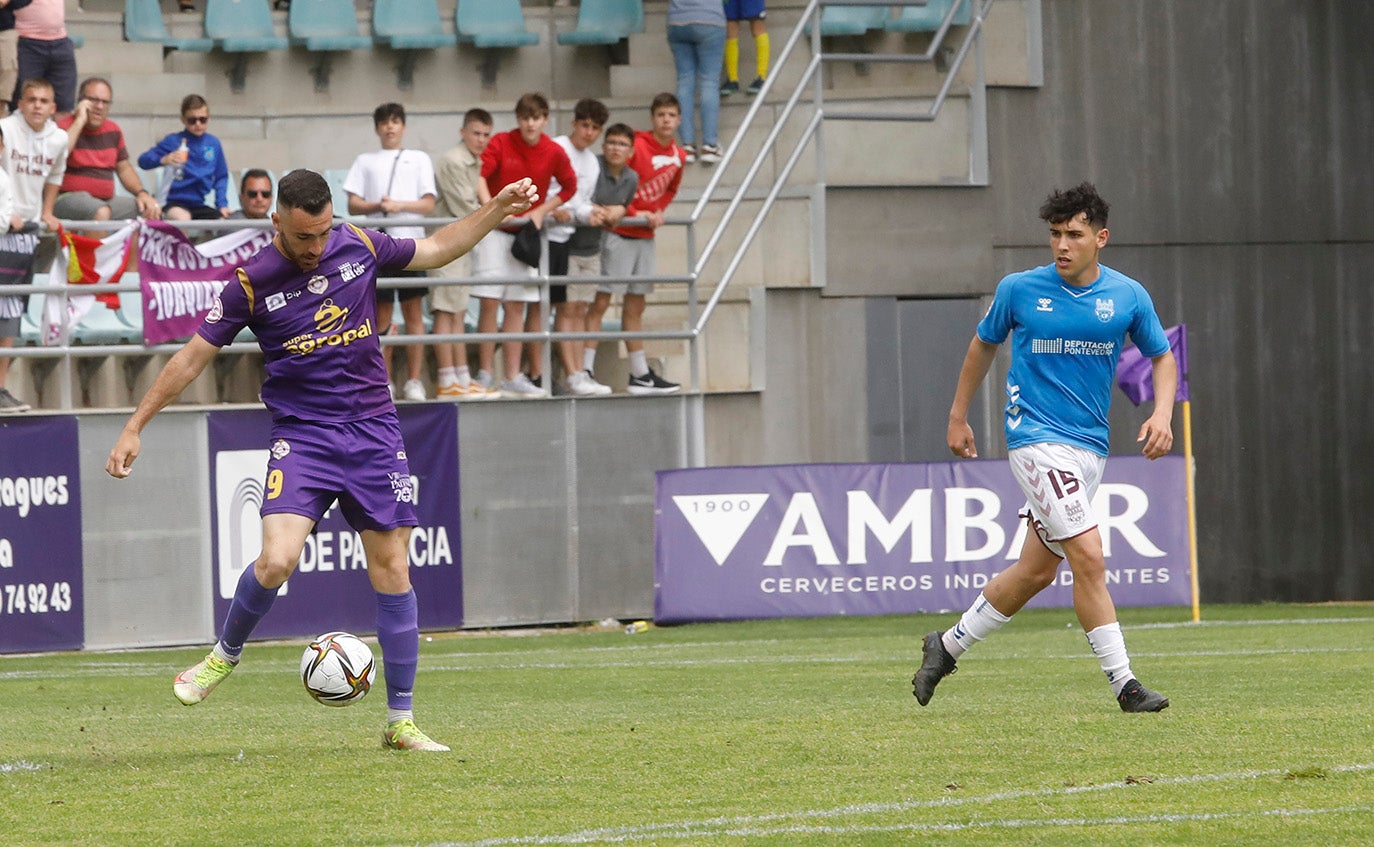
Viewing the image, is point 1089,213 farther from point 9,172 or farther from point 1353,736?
point 9,172

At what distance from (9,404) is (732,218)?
702 centimetres

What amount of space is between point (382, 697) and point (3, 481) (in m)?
5.44

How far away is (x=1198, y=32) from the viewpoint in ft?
64.0

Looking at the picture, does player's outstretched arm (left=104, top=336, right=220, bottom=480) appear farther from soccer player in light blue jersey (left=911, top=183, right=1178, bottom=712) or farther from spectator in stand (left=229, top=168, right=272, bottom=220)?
spectator in stand (left=229, top=168, right=272, bottom=220)

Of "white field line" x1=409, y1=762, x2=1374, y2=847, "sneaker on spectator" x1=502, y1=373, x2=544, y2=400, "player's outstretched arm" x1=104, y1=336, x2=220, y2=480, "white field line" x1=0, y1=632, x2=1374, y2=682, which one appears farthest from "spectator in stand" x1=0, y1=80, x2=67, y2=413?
"white field line" x1=409, y1=762, x2=1374, y2=847

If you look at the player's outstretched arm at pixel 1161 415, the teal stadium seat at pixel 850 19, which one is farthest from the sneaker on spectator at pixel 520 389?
the player's outstretched arm at pixel 1161 415

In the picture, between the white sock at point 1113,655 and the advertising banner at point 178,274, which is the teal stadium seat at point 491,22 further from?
the white sock at point 1113,655

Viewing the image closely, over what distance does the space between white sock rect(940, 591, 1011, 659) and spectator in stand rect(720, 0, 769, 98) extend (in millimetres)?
11453

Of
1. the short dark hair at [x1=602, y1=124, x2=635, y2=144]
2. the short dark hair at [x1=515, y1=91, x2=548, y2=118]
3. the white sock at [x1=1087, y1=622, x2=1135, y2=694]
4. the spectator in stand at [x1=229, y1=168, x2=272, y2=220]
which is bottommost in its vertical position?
the white sock at [x1=1087, y1=622, x2=1135, y2=694]

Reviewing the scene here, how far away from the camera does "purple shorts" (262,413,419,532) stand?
7.40 metres

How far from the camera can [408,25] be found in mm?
21109

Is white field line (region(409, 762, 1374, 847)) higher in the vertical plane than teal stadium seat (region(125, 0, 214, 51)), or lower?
lower

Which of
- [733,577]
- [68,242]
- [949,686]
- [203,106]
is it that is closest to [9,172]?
[68,242]

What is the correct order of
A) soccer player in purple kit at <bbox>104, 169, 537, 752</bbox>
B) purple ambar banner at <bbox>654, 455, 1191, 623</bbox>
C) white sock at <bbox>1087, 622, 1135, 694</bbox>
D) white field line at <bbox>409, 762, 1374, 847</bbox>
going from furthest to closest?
purple ambar banner at <bbox>654, 455, 1191, 623</bbox> → white sock at <bbox>1087, 622, 1135, 694</bbox> → soccer player in purple kit at <bbox>104, 169, 537, 752</bbox> → white field line at <bbox>409, 762, 1374, 847</bbox>
